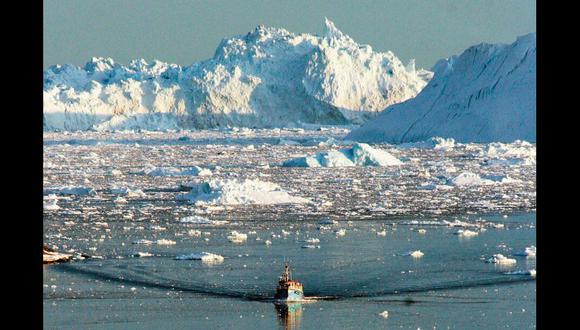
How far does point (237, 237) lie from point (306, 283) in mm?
3364

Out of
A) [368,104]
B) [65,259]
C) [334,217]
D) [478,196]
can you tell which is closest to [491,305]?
[65,259]

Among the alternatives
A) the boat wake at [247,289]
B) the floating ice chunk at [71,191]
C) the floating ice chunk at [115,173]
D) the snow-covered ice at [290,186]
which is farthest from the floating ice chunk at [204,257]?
the floating ice chunk at [115,173]

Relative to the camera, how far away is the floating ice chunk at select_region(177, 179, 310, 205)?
19266mm

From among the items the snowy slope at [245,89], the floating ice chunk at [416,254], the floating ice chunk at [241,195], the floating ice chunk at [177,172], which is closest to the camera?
the floating ice chunk at [416,254]

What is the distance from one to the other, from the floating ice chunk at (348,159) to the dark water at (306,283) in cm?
1651

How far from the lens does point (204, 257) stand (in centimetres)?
1220

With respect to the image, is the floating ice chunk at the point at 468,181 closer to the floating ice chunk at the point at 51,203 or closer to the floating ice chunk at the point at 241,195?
the floating ice chunk at the point at 241,195

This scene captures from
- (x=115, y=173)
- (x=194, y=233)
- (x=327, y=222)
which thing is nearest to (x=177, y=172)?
(x=115, y=173)

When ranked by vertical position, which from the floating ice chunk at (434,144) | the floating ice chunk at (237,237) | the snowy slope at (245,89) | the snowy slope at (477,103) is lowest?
the floating ice chunk at (237,237)

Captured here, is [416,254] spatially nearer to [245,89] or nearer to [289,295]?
[289,295]

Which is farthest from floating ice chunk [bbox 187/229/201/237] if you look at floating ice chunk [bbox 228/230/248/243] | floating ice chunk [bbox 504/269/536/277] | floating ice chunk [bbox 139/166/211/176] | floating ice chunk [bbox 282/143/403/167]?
floating ice chunk [bbox 282/143/403/167]

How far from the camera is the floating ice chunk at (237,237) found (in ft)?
44.9

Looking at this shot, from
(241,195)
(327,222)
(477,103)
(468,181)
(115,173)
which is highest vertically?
(477,103)
